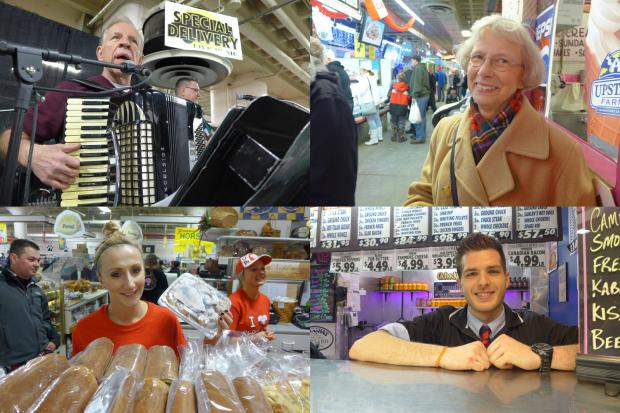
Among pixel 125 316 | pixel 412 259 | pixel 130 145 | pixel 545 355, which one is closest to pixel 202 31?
pixel 130 145

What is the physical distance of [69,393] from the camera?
1935 mm

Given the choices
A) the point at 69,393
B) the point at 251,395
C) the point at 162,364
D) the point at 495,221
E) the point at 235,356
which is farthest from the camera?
the point at 495,221

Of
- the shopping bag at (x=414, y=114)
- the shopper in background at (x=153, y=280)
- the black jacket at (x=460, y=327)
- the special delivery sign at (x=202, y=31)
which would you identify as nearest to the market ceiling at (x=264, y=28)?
the special delivery sign at (x=202, y=31)

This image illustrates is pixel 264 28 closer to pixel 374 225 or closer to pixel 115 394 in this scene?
pixel 374 225

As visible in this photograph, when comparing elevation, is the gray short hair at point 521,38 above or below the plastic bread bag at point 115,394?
Answer: above

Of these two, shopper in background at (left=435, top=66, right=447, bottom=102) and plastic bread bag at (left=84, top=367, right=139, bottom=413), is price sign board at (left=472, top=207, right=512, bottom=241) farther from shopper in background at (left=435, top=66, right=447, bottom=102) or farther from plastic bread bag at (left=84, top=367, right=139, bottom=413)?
plastic bread bag at (left=84, top=367, right=139, bottom=413)

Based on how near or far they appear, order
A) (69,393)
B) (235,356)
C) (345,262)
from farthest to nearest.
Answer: (345,262) < (235,356) < (69,393)

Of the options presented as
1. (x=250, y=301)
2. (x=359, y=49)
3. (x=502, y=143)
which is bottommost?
(x=250, y=301)

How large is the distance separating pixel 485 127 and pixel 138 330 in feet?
5.21

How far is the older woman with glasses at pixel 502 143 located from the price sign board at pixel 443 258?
20cm

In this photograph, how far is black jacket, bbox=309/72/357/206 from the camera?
2.55 meters

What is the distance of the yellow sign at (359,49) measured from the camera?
2.53 meters

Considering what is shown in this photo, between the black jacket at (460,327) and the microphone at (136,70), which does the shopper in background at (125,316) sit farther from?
the black jacket at (460,327)

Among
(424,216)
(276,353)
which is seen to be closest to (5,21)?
(276,353)
